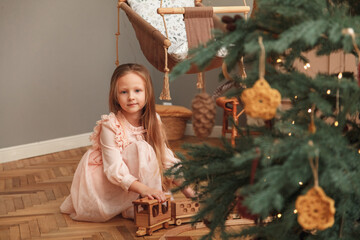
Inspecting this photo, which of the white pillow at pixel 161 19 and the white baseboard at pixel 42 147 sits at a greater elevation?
the white pillow at pixel 161 19

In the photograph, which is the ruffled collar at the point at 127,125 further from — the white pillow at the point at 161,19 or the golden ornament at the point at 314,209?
the golden ornament at the point at 314,209

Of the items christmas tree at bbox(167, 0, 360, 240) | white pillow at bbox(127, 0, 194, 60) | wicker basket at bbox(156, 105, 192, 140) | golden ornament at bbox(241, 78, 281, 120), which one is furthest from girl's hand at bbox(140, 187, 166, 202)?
wicker basket at bbox(156, 105, 192, 140)

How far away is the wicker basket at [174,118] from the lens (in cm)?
365

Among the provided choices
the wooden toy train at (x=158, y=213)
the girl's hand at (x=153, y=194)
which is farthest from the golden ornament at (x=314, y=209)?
the girl's hand at (x=153, y=194)

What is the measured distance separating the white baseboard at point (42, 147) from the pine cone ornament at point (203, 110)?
854 millimetres

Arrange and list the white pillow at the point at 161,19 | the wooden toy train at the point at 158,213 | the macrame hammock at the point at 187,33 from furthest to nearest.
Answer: the white pillow at the point at 161,19
the macrame hammock at the point at 187,33
the wooden toy train at the point at 158,213

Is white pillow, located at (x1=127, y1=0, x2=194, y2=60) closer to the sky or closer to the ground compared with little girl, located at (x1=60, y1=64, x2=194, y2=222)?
closer to the sky

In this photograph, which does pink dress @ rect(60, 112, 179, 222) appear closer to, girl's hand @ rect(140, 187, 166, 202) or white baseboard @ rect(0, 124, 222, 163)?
girl's hand @ rect(140, 187, 166, 202)

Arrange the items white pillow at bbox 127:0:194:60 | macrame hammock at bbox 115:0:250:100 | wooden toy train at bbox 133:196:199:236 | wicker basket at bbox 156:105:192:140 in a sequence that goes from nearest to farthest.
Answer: wooden toy train at bbox 133:196:199:236
macrame hammock at bbox 115:0:250:100
white pillow at bbox 127:0:194:60
wicker basket at bbox 156:105:192:140

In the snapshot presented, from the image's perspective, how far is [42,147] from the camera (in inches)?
133

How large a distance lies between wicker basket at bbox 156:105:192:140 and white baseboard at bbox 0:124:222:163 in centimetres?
58

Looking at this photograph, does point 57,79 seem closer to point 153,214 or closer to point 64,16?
point 64,16

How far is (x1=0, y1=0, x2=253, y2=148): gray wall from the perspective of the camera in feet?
10.3

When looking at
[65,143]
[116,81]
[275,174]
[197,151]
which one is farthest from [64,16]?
[275,174]
